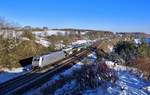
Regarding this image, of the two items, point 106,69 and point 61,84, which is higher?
→ point 106,69

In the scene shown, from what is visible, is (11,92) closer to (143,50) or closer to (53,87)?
(53,87)

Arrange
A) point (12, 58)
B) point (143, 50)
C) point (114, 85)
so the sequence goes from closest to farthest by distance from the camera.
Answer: point (114, 85), point (12, 58), point (143, 50)

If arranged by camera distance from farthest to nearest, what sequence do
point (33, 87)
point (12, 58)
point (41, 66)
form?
point (12, 58), point (41, 66), point (33, 87)

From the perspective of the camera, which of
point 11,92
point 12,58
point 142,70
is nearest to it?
point 11,92

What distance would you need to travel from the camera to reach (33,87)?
2514 centimetres

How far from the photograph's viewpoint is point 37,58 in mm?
39562

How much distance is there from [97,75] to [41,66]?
57.9ft

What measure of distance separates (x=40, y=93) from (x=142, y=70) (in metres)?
14.2

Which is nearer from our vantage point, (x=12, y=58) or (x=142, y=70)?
(x=142, y=70)

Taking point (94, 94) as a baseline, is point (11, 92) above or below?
below

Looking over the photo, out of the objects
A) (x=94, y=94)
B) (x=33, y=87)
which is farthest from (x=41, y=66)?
(x=94, y=94)

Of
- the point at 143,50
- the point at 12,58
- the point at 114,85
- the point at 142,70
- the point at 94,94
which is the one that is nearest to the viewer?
the point at 94,94

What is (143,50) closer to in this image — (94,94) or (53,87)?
(53,87)

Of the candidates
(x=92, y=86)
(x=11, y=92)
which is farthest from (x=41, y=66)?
(x=92, y=86)
